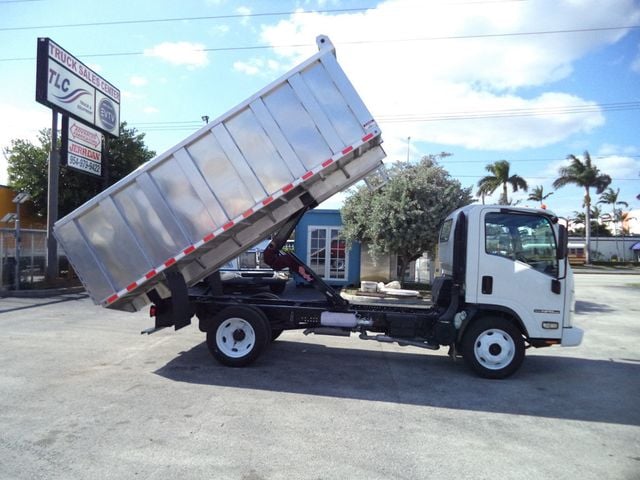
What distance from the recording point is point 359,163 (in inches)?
280

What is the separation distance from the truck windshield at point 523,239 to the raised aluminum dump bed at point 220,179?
7.05 feet

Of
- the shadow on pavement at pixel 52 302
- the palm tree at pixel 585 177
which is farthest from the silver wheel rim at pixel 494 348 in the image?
the palm tree at pixel 585 177

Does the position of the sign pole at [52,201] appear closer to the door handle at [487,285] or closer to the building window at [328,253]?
the building window at [328,253]

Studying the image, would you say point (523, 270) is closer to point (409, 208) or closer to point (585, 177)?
point (409, 208)

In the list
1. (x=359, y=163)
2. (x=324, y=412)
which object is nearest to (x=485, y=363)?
→ (x=324, y=412)

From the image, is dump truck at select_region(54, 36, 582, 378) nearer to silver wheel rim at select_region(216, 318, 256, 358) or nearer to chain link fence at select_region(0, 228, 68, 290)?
silver wheel rim at select_region(216, 318, 256, 358)

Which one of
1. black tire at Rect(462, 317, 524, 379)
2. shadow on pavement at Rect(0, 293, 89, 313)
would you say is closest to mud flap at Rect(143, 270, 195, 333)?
black tire at Rect(462, 317, 524, 379)

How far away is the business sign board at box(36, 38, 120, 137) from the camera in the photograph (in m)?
15.4

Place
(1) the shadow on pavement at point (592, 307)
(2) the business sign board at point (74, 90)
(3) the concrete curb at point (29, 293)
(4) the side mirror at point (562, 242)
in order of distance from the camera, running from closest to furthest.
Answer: (4) the side mirror at point (562, 242)
(1) the shadow on pavement at point (592, 307)
(3) the concrete curb at point (29, 293)
(2) the business sign board at point (74, 90)

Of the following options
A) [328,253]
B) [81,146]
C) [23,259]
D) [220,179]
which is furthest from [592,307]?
[23,259]

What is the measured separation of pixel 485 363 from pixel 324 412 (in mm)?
2769

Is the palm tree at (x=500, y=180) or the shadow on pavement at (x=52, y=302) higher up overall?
the palm tree at (x=500, y=180)

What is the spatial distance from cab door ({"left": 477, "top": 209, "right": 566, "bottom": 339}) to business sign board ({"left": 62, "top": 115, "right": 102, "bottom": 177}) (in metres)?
15.3

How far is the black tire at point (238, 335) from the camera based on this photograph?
6.95 meters
